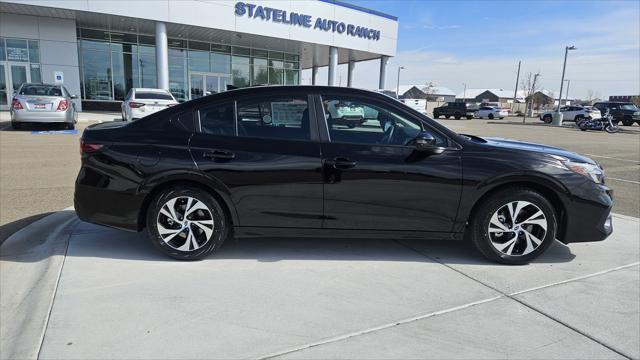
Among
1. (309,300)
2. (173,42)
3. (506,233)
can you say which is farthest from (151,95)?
(173,42)

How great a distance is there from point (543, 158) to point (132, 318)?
3643 millimetres

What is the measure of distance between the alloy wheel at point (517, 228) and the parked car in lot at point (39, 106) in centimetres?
1522

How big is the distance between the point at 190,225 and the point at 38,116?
13.6m

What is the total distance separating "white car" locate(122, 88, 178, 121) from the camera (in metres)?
15.3

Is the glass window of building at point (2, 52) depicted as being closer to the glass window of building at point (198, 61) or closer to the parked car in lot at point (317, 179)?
the glass window of building at point (198, 61)

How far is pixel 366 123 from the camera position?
412 cm

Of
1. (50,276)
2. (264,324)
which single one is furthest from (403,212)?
(50,276)

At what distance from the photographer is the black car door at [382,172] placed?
3.95 meters

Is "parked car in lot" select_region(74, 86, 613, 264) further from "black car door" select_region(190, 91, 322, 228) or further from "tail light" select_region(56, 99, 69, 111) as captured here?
"tail light" select_region(56, 99, 69, 111)

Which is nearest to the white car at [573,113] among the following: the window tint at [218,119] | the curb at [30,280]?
the window tint at [218,119]

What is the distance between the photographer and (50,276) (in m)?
3.66

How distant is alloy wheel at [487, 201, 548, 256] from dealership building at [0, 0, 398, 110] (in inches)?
785

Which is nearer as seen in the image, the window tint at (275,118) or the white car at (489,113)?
the window tint at (275,118)

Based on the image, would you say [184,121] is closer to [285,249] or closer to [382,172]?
[285,249]
